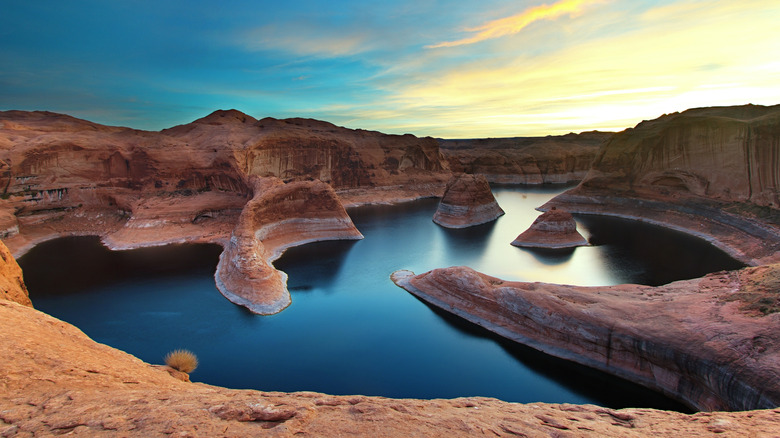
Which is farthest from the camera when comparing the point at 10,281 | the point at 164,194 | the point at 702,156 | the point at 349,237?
the point at 702,156

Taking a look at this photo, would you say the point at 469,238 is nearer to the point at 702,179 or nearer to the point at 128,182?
the point at 702,179

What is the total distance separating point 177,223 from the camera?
32031 mm

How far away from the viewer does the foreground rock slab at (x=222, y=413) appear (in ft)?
15.7

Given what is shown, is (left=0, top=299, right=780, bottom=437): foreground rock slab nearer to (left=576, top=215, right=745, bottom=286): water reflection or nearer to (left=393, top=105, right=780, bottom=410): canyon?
(left=393, top=105, right=780, bottom=410): canyon

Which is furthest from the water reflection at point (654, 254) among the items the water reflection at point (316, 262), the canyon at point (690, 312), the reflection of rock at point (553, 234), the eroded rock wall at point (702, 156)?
the water reflection at point (316, 262)

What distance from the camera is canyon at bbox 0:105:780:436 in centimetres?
562

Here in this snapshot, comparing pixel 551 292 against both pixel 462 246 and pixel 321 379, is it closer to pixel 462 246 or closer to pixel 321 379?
pixel 321 379

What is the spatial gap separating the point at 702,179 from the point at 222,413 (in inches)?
1796

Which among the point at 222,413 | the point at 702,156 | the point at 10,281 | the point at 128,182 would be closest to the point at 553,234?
the point at 702,156

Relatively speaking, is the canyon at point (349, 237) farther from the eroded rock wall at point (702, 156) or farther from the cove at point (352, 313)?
the cove at point (352, 313)

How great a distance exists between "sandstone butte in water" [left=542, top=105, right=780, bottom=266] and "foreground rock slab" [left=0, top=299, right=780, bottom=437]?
24.0 metres

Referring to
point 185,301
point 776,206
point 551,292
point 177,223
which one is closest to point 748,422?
point 551,292

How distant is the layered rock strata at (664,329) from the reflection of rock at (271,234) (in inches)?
393

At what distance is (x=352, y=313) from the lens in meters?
17.9
